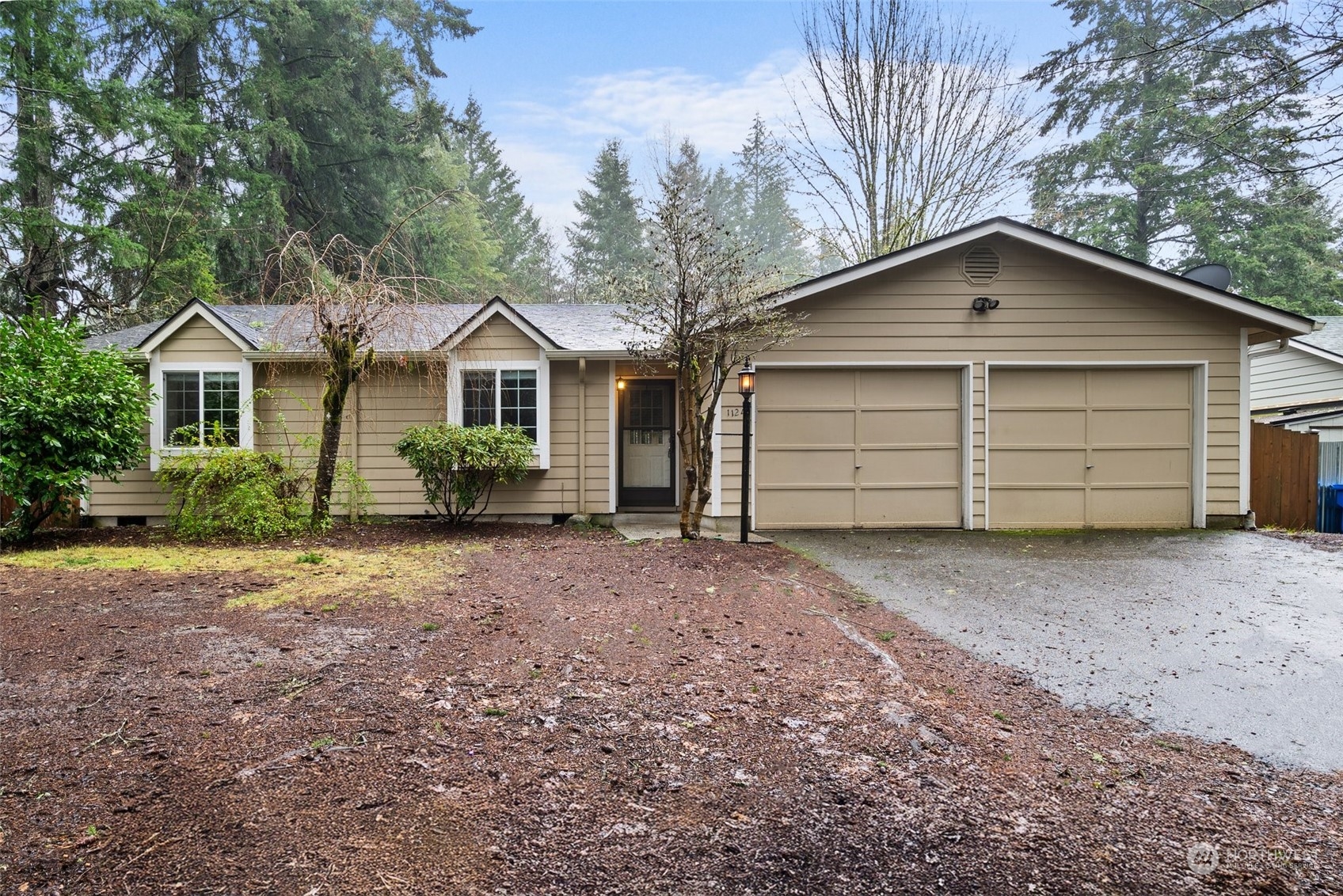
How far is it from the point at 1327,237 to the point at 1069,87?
8.04 m

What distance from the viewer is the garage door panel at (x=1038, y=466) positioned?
27.4 feet

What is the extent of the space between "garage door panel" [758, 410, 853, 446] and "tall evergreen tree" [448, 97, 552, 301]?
67.3 ft

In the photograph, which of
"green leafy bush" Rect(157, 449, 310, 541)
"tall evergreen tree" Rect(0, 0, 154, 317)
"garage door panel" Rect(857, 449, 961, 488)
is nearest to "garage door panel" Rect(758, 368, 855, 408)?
"garage door panel" Rect(857, 449, 961, 488)

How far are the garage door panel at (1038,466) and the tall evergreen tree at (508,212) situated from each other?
21933 mm

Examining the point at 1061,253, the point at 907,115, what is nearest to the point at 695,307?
the point at 1061,253

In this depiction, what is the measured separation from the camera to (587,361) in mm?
8852

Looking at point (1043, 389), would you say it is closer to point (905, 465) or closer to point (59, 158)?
point (905, 465)

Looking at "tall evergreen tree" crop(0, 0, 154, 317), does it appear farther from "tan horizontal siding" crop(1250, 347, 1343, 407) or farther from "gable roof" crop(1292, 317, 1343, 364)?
"gable roof" crop(1292, 317, 1343, 364)

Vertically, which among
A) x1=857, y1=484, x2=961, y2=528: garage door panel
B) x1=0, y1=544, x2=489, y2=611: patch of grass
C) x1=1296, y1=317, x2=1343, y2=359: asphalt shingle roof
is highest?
x1=1296, y1=317, x2=1343, y2=359: asphalt shingle roof

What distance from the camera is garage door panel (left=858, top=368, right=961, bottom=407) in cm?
841

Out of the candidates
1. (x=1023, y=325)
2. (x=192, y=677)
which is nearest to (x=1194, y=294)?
(x=1023, y=325)

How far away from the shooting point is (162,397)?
8.66m

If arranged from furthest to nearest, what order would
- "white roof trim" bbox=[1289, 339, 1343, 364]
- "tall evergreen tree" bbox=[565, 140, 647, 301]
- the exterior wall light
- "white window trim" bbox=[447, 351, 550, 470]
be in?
"tall evergreen tree" bbox=[565, 140, 647, 301] → "white roof trim" bbox=[1289, 339, 1343, 364] → "white window trim" bbox=[447, 351, 550, 470] → the exterior wall light

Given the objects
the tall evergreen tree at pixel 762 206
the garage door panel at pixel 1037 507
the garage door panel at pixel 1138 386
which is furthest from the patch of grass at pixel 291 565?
the tall evergreen tree at pixel 762 206
